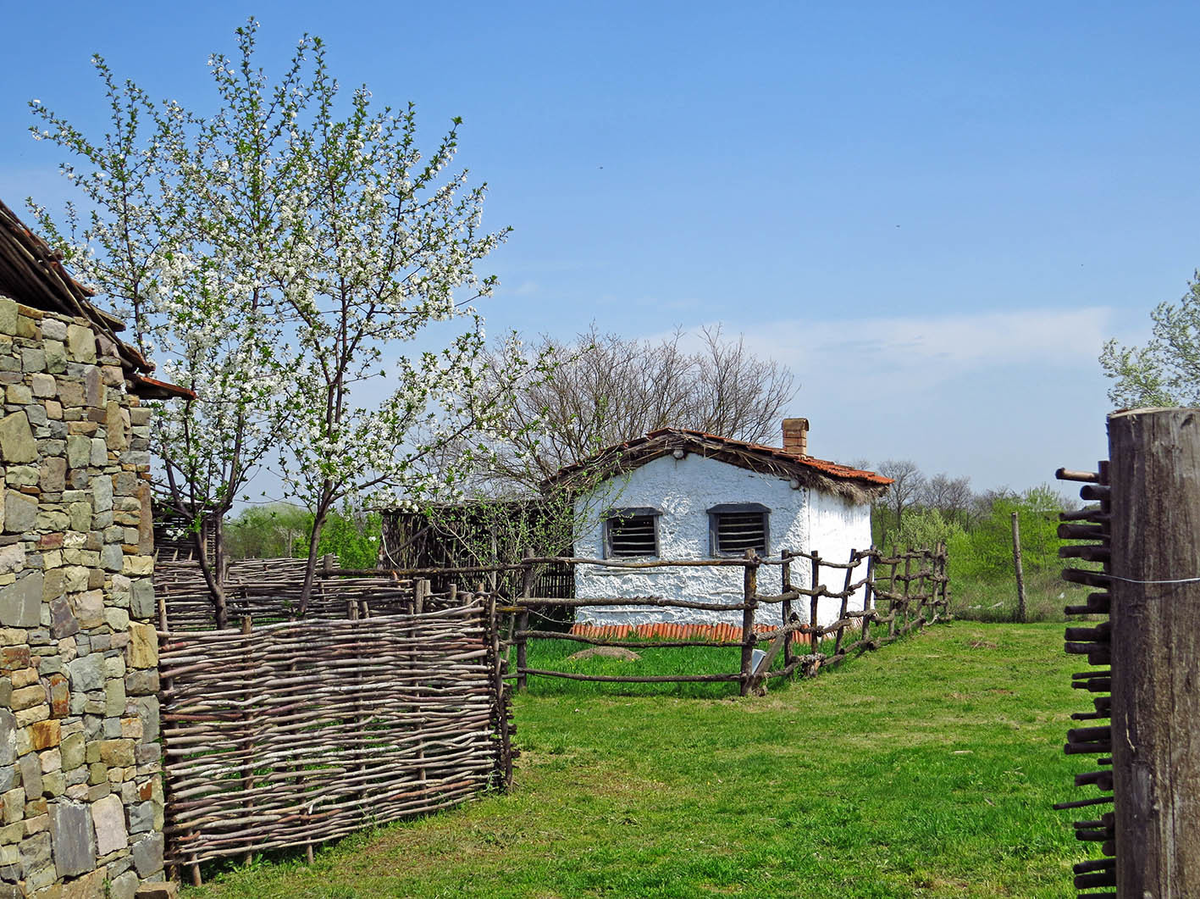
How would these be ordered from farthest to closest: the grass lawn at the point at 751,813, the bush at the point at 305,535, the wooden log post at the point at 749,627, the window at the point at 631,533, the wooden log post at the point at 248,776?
the window at the point at 631,533, the bush at the point at 305,535, the wooden log post at the point at 749,627, the wooden log post at the point at 248,776, the grass lawn at the point at 751,813

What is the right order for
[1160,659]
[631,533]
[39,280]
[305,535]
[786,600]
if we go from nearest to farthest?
[1160,659]
[39,280]
[786,600]
[631,533]
[305,535]

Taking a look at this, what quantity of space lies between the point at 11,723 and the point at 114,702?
74cm

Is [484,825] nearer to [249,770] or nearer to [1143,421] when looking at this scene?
[249,770]

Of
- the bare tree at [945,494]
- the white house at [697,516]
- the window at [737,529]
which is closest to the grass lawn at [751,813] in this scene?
the white house at [697,516]

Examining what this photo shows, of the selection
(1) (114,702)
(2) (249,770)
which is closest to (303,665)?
(2) (249,770)

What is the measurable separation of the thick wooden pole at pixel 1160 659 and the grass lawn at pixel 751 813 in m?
3.26

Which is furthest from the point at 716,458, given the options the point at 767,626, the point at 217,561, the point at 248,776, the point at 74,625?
the point at 74,625

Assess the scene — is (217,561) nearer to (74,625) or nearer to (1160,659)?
(74,625)

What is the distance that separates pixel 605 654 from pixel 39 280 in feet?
36.0

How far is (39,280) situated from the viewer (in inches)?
247

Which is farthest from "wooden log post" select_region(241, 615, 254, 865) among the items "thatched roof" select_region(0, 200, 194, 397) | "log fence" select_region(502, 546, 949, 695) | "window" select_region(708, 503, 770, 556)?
"window" select_region(708, 503, 770, 556)

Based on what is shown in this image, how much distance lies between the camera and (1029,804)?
7.36 metres

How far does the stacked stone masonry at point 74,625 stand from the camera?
575cm

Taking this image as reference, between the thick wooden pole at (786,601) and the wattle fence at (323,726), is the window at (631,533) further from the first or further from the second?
the wattle fence at (323,726)
